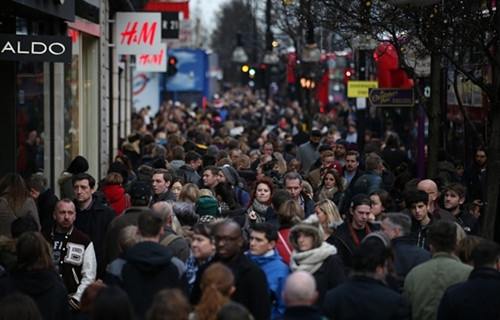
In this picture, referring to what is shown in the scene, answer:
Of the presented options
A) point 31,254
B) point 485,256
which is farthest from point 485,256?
point 31,254

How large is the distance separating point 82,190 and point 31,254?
3.30 metres

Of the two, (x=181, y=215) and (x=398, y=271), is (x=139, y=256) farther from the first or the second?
(x=181, y=215)

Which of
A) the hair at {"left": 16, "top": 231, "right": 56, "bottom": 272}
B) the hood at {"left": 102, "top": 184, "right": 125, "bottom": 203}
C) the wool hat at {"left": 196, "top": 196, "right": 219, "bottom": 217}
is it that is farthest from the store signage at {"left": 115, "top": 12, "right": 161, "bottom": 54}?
the hair at {"left": 16, "top": 231, "right": 56, "bottom": 272}

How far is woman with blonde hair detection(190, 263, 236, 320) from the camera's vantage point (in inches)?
256

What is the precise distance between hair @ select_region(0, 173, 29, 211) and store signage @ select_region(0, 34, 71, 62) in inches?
98.6

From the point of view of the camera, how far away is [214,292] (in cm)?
663

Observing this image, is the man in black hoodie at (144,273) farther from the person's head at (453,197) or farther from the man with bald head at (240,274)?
the person's head at (453,197)

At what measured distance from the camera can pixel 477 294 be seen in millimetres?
7465

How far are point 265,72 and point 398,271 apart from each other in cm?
3968

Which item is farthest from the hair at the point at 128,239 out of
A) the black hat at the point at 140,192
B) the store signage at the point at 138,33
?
the store signage at the point at 138,33

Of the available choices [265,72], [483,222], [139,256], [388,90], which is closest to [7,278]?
[139,256]

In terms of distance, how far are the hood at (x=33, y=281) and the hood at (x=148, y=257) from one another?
701 mm

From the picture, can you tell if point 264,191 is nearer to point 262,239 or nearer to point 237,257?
point 262,239

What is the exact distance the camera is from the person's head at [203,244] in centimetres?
805
